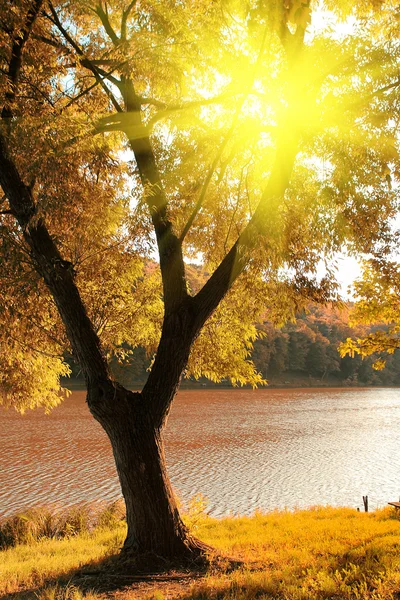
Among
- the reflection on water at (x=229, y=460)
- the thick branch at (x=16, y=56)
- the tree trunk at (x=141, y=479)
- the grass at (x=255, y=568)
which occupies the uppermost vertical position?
the thick branch at (x=16, y=56)

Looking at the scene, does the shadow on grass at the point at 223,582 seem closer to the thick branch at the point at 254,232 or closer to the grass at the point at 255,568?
the grass at the point at 255,568

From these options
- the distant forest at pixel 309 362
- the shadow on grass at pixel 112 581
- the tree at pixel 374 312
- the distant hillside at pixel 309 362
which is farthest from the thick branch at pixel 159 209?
the distant hillside at pixel 309 362

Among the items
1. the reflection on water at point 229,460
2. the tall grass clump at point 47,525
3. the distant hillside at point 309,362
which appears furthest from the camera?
the distant hillside at point 309,362

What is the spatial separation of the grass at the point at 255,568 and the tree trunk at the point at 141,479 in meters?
0.40

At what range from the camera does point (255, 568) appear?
209 inches

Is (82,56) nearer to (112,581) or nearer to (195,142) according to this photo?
(195,142)

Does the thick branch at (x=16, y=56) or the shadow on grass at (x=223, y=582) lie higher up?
the thick branch at (x=16, y=56)

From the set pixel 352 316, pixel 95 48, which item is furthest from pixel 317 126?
pixel 352 316

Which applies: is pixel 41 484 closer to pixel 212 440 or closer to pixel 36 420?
pixel 212 440

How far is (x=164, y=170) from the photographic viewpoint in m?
7.07

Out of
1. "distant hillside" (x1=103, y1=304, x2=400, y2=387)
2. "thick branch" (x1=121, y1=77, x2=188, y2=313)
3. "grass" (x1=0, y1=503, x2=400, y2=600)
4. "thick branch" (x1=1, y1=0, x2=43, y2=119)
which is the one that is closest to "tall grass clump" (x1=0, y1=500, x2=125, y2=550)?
"grass" (x1=0, y1=503, x2=400, y2=600)

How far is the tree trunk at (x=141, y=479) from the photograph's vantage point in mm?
5461

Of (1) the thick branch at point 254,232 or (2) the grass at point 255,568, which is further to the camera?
(1) the thick branch at point 254,232

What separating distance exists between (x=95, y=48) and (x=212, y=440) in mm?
21782
